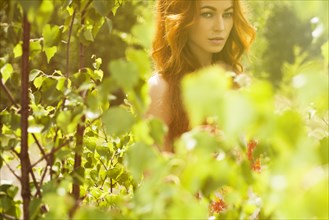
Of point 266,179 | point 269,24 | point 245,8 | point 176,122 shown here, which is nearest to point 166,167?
point 266,179

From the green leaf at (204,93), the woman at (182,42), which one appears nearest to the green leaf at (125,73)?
the green leaf at (204,93)

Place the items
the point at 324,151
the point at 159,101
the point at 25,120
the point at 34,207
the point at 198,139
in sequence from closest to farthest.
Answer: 1. the point at 198,139
2. the point at 324,151
3. the point at 34,207
4. the point at 25,120
5. the point at 159,101

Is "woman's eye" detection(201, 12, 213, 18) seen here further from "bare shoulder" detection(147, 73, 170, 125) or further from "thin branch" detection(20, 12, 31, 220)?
"thin branch" detection(20, 12, 31, 220)

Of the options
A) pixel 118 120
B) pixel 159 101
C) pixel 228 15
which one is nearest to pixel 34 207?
pixel 118 120

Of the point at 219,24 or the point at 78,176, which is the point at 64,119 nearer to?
the point at 78,176

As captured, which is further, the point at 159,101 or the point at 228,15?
the point at 228,15

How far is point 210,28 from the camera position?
11.3ft

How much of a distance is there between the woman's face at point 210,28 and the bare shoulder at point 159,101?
0.30 metres

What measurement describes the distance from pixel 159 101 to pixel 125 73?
2079mm

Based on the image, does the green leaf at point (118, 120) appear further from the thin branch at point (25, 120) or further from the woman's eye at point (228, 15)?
the woman's eye at point (228, 15)

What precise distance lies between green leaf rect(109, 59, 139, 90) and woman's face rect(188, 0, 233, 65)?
7.04 ft

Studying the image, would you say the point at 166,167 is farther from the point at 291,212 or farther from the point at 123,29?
the point at 123,29

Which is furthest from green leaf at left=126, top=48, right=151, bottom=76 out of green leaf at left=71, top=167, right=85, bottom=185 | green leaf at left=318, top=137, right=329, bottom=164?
green leaf at left=71, top=167, right=85, bottom=185

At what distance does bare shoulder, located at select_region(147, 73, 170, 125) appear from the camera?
10.9 ft
